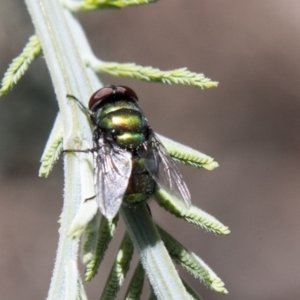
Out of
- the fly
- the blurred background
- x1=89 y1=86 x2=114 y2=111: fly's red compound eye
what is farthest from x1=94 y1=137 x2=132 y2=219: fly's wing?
the blurred background

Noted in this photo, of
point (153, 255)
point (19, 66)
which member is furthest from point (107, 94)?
point (153, 255)

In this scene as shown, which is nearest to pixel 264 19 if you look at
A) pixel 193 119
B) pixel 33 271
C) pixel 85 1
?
pixel 193 119

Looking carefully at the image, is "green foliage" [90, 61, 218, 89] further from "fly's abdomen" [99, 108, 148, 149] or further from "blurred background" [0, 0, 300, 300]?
"blurred background" [0, 0, 300, 300]

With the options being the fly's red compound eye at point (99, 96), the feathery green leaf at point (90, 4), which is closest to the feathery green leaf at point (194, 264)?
the fly's red compound eye at point (99, 96)

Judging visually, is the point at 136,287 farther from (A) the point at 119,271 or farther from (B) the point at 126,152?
(B) the point at 126,152

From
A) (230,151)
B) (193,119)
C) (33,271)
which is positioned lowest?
(33,271)

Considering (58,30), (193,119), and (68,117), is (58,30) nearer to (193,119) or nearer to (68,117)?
(68,117)
